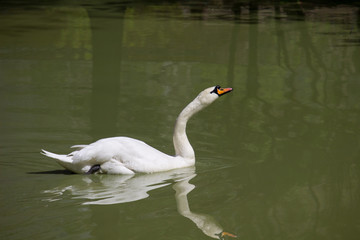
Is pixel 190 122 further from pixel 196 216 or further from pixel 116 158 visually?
pixel 196 216

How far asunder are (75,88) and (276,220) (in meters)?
6.56

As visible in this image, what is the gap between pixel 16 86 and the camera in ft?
40.0

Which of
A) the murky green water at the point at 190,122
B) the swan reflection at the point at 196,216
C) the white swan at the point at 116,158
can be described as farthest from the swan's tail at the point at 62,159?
the swan reflection at the point at 196,216

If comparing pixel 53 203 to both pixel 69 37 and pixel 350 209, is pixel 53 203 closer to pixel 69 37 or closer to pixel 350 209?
pixel 350 209

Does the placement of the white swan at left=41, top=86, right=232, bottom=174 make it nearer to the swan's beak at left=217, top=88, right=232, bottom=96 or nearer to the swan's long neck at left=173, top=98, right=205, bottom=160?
the swan's beak at left=217, top=88, right=232, bottom=96

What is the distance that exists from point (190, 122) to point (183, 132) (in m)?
2.03

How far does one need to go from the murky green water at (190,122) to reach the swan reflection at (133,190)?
23 mm

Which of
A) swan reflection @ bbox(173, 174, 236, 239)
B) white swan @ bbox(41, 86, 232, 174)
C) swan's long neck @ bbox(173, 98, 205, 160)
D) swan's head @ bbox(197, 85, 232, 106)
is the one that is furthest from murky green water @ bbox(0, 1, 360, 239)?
swan's head @ bbox(197, 85, 232, 106)

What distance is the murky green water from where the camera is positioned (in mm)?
6512

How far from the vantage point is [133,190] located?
23.9ft

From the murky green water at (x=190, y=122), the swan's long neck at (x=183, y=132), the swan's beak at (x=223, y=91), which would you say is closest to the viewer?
the murky green water at (x=190, y=122)

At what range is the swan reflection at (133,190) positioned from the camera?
6.51m

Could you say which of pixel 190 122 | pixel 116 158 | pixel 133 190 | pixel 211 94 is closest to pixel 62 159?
pixel 116 158

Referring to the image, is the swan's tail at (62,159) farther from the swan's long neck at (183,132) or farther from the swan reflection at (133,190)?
the swan's long neck at (183,132)
